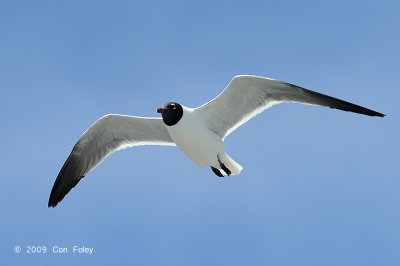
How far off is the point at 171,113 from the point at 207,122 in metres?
0.71

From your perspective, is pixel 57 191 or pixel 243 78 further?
pixel 57 191

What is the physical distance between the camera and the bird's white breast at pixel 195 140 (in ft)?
36.6

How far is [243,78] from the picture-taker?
10.9 metres

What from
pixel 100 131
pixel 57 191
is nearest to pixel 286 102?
pixel 100 131

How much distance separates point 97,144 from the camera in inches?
482

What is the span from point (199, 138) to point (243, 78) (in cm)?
119

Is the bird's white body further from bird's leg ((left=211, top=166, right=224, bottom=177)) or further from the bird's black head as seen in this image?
bird's leg ((left=211, top=166, right=224, bottom=177))

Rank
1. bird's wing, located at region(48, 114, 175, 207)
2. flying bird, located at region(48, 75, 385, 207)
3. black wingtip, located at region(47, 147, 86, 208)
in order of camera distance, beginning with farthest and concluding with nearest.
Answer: black wingtip, located at region(47, 147, 86, 208)
bird's wing, located at region(48, 114, 175, 207)
flying bird, located at region(48, 75, 385, 207)

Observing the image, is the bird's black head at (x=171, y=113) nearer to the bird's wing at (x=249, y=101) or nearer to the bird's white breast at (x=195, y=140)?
the bird's white breast at (x=195, y=140)

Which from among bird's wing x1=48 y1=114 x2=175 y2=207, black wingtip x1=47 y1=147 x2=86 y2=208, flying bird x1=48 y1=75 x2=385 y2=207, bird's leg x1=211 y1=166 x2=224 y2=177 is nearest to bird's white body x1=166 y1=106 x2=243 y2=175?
flying bird x1=48 y1=75 x2=385 y2=207

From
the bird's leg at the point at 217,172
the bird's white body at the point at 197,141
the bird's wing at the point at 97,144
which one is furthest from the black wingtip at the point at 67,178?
the bird's leg at the point at 217,172

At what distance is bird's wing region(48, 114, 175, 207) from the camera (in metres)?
12.1

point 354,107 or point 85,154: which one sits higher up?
point 85,154

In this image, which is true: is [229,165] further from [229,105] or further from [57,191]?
[57,191]
